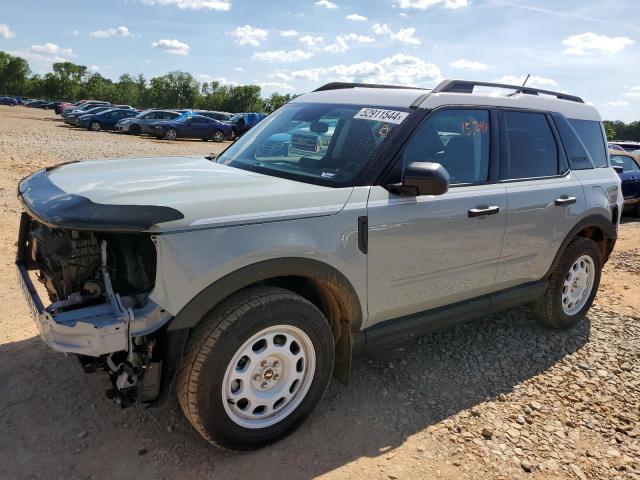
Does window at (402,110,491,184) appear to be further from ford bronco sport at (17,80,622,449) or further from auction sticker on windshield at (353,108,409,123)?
auction sticker on windshield at (353,108,409,123)

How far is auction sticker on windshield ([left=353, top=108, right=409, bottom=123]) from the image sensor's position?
10.8 feet

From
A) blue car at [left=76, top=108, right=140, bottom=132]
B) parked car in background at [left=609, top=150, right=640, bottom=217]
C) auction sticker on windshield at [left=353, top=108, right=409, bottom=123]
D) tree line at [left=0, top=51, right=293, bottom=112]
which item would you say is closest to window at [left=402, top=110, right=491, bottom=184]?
auction sticker on windshield at [left=353, top=108, right=409, bottom=123]

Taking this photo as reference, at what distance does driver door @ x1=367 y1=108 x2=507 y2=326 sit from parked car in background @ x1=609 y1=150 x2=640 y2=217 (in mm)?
9105

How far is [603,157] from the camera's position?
482 centimetres

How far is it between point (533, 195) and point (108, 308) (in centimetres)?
300

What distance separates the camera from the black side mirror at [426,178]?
9.45 feet

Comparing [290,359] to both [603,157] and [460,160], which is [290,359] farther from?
[603,157]

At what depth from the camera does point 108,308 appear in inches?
98.0

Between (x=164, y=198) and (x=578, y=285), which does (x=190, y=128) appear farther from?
(x=164, y=198)

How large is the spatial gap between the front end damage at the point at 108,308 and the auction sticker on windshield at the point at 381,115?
1626 mm

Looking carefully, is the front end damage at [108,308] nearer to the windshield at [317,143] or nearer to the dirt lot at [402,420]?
the dirt lot at [402,420]

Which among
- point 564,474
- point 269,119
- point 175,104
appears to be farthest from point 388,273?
point 175,104

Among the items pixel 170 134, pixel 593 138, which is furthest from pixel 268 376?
pixel 170 134

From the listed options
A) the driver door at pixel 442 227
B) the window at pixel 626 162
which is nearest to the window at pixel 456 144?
the driver door at pixel 442 227
